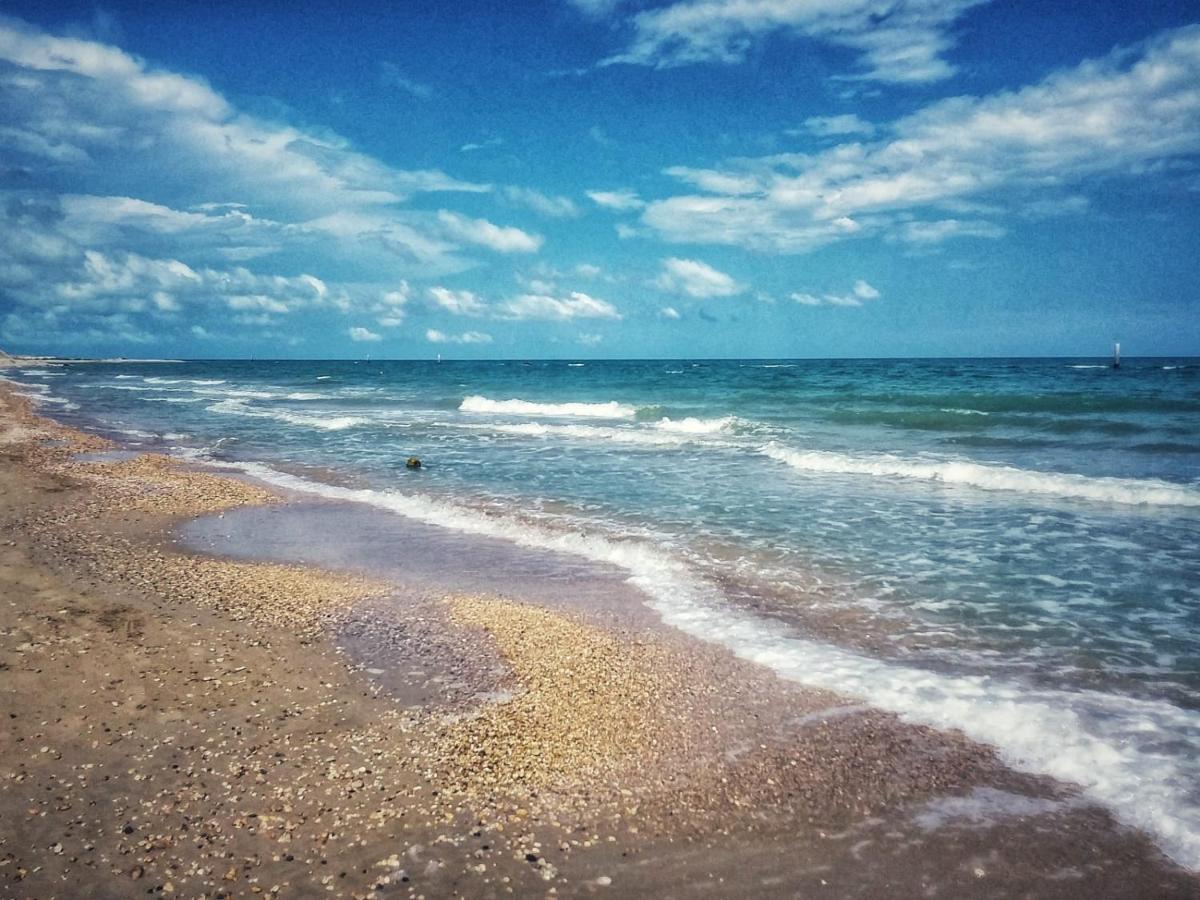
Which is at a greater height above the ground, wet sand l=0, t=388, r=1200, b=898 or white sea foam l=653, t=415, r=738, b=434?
white sea foam l=653, t=415, r=738, b=434

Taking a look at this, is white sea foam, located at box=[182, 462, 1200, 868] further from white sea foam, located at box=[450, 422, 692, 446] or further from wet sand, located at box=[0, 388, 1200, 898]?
white sea foam, located at box=[450, 422, 692, 446]

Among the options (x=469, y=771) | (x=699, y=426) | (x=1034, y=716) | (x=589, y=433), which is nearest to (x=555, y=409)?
(x=699, y=426)

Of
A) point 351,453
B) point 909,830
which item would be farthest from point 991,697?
point 351,453

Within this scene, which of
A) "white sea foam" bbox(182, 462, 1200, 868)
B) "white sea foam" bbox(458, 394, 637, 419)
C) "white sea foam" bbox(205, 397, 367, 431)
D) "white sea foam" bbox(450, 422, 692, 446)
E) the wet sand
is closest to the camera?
the wet sand

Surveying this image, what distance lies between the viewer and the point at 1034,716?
525cm

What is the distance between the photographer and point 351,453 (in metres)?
20.1

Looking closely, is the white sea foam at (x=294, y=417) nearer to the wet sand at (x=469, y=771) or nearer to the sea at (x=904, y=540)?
the sea at (x=904, y=540)

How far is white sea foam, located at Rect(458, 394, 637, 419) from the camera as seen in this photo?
35.0 metres

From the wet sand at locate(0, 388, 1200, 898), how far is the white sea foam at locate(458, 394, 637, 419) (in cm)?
2755

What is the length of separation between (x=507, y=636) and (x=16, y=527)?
8389 millimetres

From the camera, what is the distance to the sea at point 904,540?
5371mm

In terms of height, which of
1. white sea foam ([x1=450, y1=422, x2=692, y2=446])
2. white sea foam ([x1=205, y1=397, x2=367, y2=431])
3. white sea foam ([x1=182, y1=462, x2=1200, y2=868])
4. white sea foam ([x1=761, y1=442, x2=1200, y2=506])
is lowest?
white sea foam ([x1=182, y1=462, x2=1200, y2=868])

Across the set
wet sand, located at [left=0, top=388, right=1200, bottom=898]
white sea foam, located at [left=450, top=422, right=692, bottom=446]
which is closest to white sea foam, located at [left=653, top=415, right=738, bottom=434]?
white sea foam, located at [left=450, top=422, right=692, bottom=446]

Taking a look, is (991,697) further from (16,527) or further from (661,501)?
(16,527)
